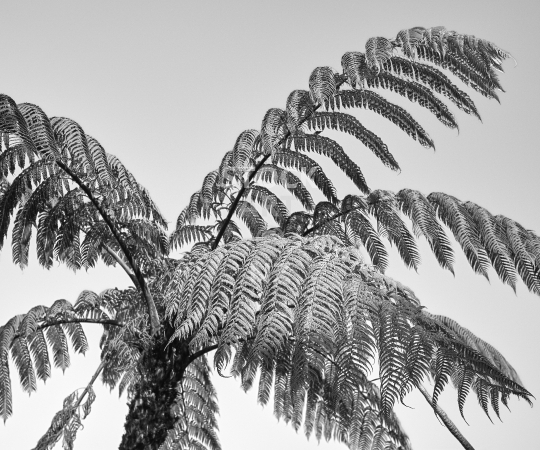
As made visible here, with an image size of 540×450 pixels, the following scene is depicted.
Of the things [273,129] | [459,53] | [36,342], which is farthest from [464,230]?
[36,342]

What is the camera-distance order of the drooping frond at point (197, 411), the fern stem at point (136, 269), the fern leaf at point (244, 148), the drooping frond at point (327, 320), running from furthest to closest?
the drooping frond at point (197, 411) → the fern leaf at point (244, 148) → the fern stem at point (136, 269) → the drooping frond at point (327, 320)

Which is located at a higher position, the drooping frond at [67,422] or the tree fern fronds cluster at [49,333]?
the tree fern fronds cluster at [49,333]

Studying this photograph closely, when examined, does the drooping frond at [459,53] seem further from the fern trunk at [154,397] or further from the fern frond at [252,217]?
the fern trunk at [154,397]

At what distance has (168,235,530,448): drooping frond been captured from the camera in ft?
7.11

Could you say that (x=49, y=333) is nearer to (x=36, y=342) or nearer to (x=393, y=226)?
(x=36, y=342)

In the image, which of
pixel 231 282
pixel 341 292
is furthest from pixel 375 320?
pixel 231 282

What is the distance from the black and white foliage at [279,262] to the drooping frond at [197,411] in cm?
2

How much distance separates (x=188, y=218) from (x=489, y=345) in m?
2.08

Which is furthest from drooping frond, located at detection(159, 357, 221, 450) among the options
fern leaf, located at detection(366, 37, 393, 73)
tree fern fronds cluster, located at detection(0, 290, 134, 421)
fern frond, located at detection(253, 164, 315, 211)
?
fern leaf, located at detection(366, 37, 393, 73)

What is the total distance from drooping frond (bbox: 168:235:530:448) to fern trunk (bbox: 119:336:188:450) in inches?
13.9

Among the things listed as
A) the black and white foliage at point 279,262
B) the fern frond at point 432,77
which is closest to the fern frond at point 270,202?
the black and white foliage at point 279,262

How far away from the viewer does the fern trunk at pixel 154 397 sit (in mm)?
3076

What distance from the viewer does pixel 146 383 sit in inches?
124

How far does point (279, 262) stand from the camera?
2584 mm
